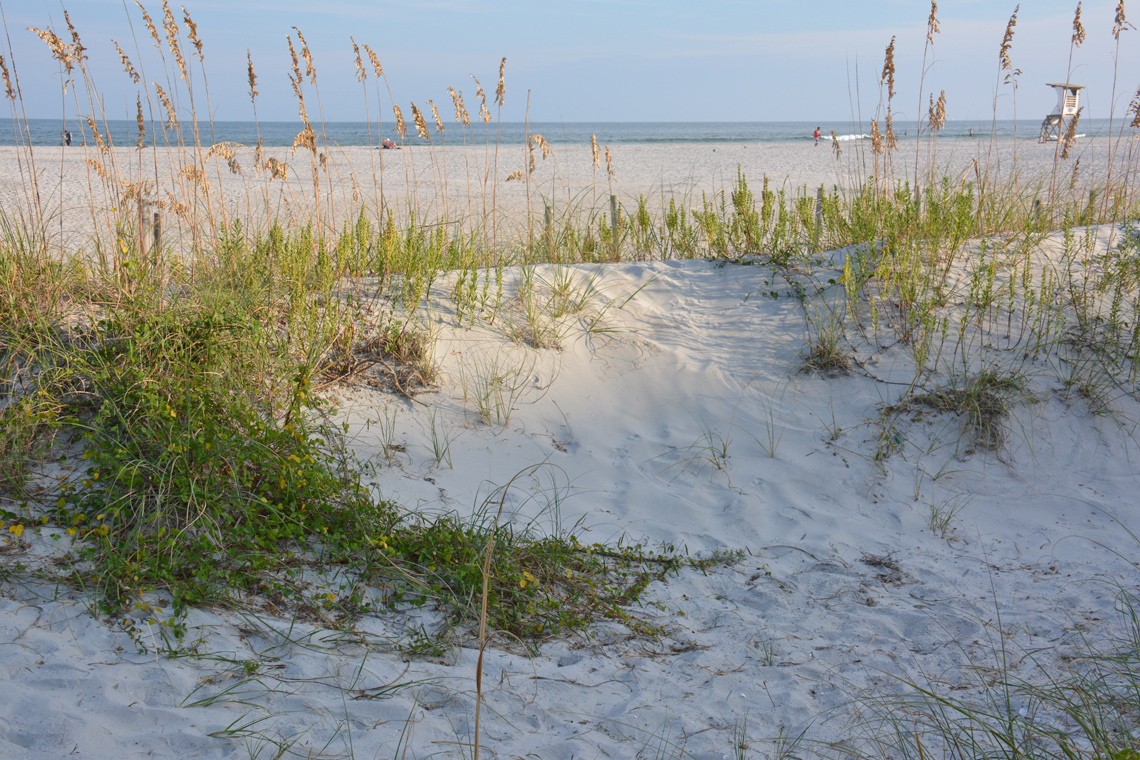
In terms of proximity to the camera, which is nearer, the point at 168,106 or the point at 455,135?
the point at 168,106

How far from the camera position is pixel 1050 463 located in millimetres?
3709

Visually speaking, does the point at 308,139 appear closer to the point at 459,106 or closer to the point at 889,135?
the point at 459,106

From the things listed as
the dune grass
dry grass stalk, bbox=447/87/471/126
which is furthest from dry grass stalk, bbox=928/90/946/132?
dry grass stalk, bbox=447/87/471/126

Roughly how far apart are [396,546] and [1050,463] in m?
3.38

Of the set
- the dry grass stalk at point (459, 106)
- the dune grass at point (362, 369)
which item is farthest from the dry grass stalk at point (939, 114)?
the dry grass stalk at point (459, 106)

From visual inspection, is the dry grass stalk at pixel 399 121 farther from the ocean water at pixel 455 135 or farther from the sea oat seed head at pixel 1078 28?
the sea oat seed head at pixel 1078 28

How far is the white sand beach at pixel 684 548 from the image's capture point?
1890 millimetres

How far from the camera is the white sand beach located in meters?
1.89

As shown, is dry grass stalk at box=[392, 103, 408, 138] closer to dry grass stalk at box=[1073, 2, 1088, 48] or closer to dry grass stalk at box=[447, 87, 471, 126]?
dry grass stalk at box=[447, 87, 471, 126]

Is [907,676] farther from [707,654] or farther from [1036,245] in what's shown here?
[1036,245]

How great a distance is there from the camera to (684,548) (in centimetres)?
310

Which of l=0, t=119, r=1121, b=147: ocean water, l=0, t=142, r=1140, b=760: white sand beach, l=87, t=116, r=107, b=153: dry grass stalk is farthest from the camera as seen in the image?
l=0, t=119, r=1121, b=147: ocean water

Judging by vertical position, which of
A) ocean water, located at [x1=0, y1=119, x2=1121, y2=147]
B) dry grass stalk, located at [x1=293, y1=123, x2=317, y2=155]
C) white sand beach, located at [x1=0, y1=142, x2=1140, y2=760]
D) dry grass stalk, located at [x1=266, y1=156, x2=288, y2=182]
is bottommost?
white sand beach, located at [x1=0, y1=142, x2=1140, y2=760]

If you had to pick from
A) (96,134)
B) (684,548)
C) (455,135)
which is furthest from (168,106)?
(455,135)
